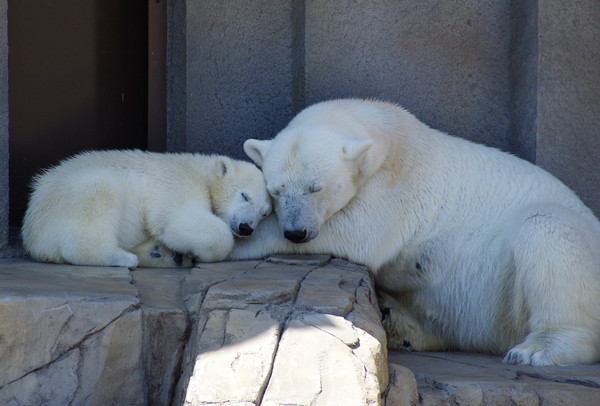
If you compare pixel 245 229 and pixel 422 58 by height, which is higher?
pixel 422 58

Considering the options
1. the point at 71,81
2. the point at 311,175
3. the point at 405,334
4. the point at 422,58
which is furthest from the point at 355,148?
the point at 71,81

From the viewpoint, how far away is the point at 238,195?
372cm

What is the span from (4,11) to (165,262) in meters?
1.54

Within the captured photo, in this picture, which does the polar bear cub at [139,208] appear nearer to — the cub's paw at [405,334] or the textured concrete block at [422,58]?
the cub's paw at [405,334]

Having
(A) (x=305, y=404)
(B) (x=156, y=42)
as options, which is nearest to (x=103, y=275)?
(A) (x=305, y=404)

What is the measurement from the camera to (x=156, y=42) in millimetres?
5188

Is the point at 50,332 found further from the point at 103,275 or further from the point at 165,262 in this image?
the point at 165,262

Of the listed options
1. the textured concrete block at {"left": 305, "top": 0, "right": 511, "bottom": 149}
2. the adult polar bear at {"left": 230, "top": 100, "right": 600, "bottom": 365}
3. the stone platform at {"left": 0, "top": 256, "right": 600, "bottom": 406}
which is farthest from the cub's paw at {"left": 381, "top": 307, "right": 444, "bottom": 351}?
the textured concrete block at {"left": 305, "top": 0, "right": 511, "bottom": 149}

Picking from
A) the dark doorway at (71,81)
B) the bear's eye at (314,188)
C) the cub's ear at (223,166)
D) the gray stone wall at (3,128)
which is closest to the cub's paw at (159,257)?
the cub's ear at (223,166)

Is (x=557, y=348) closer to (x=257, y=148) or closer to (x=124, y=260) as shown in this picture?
(x=257, y=148)

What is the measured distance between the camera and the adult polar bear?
3469mm

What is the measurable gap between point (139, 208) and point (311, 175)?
2.81ft

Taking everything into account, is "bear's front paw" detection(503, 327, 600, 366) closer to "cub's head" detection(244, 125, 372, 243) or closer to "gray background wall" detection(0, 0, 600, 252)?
"cub's head" detection(244, 125, 372, 243)

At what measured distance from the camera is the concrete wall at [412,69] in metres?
4.40
